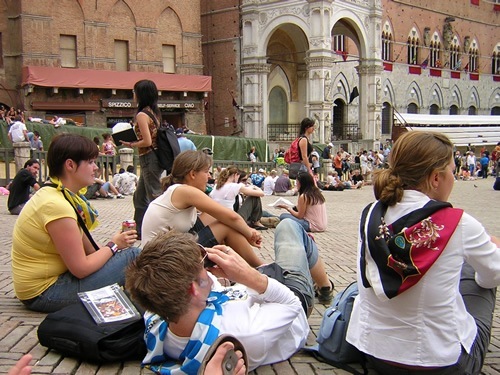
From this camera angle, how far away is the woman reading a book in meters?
4.42

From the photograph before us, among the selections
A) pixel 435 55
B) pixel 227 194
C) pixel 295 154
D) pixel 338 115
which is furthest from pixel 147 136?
pixel 435 55

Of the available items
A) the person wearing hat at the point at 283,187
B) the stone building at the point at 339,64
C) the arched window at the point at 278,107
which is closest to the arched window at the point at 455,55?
the stone building at the point at 339,64

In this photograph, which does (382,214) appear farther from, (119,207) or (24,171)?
(119,207)

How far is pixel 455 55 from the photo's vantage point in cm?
4847

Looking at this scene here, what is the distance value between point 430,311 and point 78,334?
6.40 feet

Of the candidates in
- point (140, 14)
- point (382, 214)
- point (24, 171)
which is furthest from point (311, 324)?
point (140, 14)

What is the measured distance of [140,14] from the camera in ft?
94.6

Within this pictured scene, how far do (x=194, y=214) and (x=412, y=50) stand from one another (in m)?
43.4

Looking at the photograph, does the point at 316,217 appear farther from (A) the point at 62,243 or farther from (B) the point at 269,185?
(B) the point at 269,185

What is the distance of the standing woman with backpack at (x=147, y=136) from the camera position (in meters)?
6.21

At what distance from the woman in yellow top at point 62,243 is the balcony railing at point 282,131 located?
94.5 ft

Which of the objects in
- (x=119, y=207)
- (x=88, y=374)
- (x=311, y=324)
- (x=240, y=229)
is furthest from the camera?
(x=119, y=207)

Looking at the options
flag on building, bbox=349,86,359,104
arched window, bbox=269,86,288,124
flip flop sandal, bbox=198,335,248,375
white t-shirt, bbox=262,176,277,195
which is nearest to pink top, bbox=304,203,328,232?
flip flop sandal, bbox=198,335,248,375

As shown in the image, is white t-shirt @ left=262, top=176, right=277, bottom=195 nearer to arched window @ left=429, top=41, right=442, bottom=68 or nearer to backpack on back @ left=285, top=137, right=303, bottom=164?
backpack on back @ left=285, top=137, right=303, bottom=164
